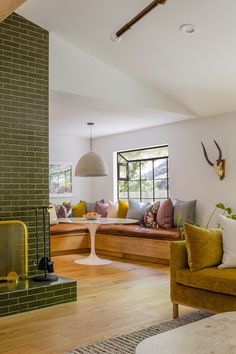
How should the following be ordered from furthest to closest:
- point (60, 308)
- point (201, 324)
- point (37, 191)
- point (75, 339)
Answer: point (37, 191) → point (60, 308) → point (75, 339) → point (201, 324)

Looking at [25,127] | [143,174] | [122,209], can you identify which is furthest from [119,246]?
[25,127]

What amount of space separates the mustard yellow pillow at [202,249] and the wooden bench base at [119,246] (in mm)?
2495

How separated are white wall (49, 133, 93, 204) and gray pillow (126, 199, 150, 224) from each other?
1.69 m

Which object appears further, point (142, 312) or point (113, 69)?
point (113, 69)

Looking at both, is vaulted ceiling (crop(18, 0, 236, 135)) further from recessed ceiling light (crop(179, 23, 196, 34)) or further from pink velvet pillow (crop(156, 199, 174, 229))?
pink velvet pillow (crop(156, 199, 174, 229))

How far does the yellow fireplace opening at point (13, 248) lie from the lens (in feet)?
13.2

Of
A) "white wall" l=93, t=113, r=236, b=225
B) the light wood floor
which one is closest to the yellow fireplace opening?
the light wood floor

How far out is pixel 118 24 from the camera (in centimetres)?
417

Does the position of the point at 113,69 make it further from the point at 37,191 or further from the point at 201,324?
the point at 201,324

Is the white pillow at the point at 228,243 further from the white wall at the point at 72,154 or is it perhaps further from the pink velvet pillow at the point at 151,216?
the white wall at the point at 72,154

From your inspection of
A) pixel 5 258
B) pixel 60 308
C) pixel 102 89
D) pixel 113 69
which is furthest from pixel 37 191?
pixel 113 69

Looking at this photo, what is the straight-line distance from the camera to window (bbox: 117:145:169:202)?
7.25 metres

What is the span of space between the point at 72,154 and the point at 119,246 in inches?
99.8

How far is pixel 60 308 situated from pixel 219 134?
3686 mm
